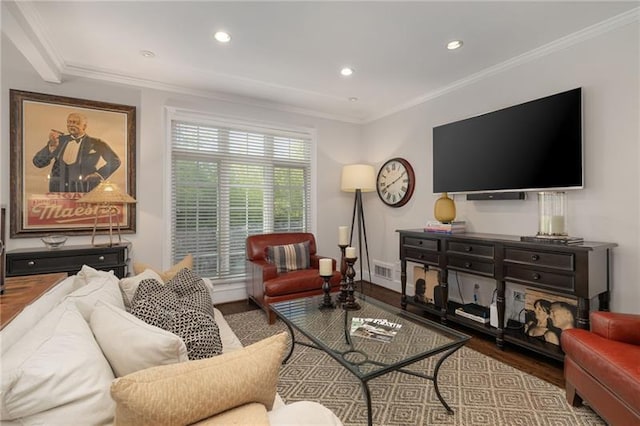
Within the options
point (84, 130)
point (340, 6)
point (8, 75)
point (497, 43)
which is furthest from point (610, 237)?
point (8, 75)

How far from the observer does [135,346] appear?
1.01 m

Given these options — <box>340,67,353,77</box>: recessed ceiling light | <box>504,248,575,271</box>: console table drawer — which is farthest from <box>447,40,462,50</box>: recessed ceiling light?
<box>504,248,575,271</box>: console table drawer

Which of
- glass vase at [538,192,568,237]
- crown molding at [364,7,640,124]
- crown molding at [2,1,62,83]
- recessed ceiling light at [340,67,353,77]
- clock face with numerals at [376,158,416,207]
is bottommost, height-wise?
glass vase at [538,192,568,237]

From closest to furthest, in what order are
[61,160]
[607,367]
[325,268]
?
[607,367] → [325,268] → [61,160]

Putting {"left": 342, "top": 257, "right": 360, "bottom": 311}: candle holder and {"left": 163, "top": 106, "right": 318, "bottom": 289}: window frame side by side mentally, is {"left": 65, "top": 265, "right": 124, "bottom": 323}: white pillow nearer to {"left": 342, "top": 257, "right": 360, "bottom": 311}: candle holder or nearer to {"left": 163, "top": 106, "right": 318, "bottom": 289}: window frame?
{"left": 342, "top": 257, "right": 360, "bottom": 311}: candle holder

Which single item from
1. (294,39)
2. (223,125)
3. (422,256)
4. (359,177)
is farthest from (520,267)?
(223,125)

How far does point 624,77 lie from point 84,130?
477cm

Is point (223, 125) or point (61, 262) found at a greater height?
point (223, 125)

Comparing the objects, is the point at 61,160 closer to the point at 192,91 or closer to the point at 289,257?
the point at 192,91

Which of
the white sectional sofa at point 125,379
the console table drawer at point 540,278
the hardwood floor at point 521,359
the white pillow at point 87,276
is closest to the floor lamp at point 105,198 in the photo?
the white pillow at point 87,276

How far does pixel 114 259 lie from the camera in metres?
2.96

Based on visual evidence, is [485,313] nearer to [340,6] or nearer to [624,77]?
[624,77]

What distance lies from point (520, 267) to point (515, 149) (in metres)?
1.11

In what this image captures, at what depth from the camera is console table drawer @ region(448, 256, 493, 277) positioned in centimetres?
269
